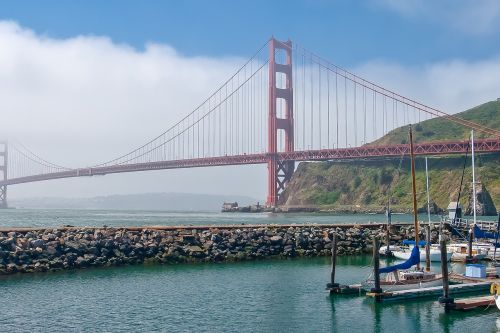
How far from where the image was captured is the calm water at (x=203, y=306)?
1992 cm

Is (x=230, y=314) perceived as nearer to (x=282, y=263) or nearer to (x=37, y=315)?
(x=37, y=315)

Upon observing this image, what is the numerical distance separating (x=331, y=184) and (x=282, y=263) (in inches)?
3609

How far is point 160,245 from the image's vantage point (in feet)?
114

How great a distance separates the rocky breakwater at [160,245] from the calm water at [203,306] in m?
1.52

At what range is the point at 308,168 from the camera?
131m

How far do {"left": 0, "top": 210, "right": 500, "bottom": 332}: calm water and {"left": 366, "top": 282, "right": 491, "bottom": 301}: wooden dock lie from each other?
1.42 feet

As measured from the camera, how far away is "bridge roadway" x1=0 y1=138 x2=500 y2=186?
3324 inches

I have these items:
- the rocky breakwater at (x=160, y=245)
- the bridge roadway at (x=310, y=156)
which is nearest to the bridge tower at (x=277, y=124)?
the bridge roadway at (x=310, y=156)

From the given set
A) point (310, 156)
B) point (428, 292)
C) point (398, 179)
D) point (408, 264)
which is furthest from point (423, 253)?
point (398, 179)

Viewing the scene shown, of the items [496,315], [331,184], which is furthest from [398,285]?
[331,184]

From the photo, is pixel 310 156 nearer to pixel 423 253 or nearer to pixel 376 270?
pixel 423 253

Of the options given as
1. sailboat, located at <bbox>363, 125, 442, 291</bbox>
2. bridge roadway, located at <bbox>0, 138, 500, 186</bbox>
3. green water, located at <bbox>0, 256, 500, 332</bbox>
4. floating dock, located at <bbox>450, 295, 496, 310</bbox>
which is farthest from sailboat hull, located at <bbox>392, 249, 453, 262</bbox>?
bridge roadway, located at <bbox>0, 138, 500, 186</bbox>

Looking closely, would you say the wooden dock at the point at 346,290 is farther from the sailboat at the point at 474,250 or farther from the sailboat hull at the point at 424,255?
the sailboat at the point at 474,250

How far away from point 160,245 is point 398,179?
8754cm
